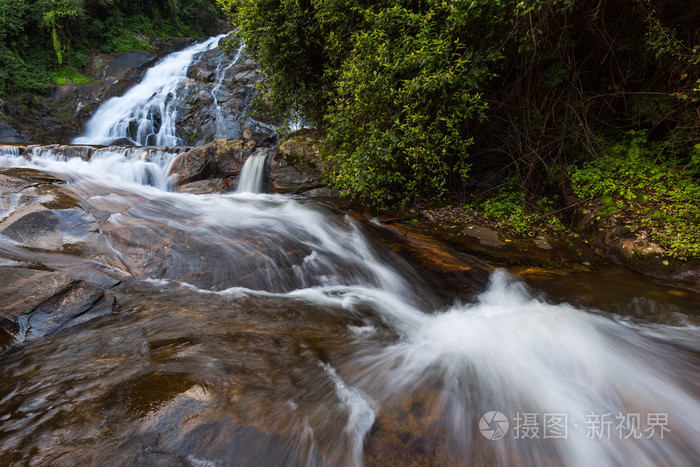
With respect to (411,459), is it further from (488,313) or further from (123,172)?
(123,172)

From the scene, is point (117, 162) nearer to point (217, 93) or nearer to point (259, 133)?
point (259, 133)

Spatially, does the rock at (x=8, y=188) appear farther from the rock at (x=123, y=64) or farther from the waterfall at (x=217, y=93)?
the rock at (x=123, y=64)

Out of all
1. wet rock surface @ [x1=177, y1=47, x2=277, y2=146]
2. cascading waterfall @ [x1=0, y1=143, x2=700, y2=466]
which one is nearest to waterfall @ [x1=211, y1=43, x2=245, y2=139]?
wet rock surface @ [x1=177, y1=47, x2=277, y2=146]

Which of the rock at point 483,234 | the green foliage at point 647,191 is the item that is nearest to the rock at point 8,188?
the rock at point 483,234

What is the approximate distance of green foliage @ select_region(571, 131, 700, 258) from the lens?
3977 millimetres

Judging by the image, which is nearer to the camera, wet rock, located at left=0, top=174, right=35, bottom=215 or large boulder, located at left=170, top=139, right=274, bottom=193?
wet rock, located at left=0, top=174, right=35, bottom=215

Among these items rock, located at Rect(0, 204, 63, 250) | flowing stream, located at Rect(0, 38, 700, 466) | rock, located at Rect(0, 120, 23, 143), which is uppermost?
rock, located at Rect(0, 120, 23, 143)

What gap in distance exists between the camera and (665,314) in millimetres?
3229

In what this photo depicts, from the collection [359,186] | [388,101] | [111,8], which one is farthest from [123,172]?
[111,8]

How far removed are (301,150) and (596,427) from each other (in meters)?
7.51

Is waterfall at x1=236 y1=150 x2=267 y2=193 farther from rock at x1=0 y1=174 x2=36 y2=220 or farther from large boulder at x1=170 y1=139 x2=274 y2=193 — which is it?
rock at x1=0 y1=174 x2=36 y2=220

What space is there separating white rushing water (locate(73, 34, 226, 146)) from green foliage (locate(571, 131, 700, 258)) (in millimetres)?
14446

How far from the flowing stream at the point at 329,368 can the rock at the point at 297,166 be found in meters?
3.53

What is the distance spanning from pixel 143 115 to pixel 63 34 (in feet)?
32.9
